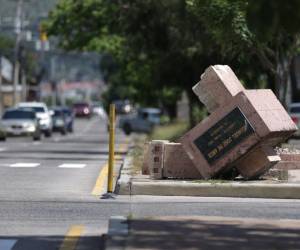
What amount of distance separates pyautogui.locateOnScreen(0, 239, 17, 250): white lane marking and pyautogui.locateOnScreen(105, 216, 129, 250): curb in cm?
107

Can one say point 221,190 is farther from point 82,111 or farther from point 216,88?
point 82,111

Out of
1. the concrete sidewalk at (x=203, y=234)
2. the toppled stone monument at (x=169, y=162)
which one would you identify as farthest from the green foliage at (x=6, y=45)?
the concrete sidewalk at (x=203, y=234)

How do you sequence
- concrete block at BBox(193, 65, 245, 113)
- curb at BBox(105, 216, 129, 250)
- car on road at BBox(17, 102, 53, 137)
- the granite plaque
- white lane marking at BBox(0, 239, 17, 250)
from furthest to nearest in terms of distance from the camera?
1. car on road at BBox(17, 102, 53, 137)
2. concrete block at BBox(193, 65, 245, 113)
3. the granite plaque
4. white lane marking at BBox(0, 239, 17, 250)
5. curb at BBox(105, 216, 129, 250)

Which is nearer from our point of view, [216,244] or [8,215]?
[216,244]

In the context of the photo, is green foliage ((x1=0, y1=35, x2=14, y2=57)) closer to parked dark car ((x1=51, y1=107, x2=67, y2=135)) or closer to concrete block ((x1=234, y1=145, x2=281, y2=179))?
parked dark car ((x1=51, y1=107, x2=67, y2=135))

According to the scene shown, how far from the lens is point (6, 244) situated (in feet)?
34.7

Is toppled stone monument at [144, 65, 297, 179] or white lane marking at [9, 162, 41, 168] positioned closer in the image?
→ toppled stone monument at [144, 65, 297, 179]

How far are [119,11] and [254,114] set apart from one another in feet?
68.6

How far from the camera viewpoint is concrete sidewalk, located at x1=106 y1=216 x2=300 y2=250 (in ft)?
31.9

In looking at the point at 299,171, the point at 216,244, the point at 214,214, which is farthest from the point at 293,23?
the point at 299,171

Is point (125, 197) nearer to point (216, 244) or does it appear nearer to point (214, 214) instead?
point (214, 214)

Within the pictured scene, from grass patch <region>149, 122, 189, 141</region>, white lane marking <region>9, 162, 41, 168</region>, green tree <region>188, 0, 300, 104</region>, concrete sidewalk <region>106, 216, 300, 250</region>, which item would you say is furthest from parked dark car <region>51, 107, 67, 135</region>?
concrete sidewalk <region>106, 216, 300, 250</region>

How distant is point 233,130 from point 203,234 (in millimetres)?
5406

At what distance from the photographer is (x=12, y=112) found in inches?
1852
